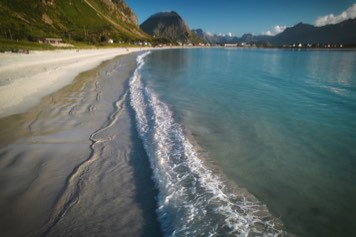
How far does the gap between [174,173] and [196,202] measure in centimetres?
147

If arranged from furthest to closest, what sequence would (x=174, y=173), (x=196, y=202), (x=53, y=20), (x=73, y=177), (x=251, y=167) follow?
(x=53, y=20), (x=251, y=167), (x=174, y=173), (x=73, y=177), (x=196, y=202)

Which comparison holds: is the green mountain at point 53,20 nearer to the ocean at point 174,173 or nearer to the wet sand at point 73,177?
the wet sand at point 73,177

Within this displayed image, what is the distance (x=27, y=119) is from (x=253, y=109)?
13176 millimetres

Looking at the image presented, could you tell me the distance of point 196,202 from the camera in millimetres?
5734

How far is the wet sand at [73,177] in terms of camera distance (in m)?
5.02

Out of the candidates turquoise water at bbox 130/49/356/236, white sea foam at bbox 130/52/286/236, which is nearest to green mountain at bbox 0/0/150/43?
turquoise water at bbox 130/49/356/236

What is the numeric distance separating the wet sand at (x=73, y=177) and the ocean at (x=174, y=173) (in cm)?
3

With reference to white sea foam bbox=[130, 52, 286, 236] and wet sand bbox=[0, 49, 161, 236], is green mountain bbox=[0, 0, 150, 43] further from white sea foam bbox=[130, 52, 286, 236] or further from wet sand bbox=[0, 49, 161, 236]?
white sea foam bbox=[130, 52, 286, 236]

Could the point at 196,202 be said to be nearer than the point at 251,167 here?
Yes

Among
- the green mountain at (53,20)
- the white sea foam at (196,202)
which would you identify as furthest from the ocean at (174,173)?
the green mountain at (53,20)

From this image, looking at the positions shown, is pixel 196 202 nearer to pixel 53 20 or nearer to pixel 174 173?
pixel 174 173

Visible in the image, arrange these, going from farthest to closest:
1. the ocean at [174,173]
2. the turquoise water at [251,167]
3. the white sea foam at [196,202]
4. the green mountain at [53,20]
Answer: the green mountain at [53,20], the turquoise water at [251,167], the ocean at [174,173], the white sea foam at [196,202]

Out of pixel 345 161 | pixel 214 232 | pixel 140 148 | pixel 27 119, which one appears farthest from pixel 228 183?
pixel 27 119

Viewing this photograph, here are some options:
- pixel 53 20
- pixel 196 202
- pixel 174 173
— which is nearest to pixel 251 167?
pixel 174 173
